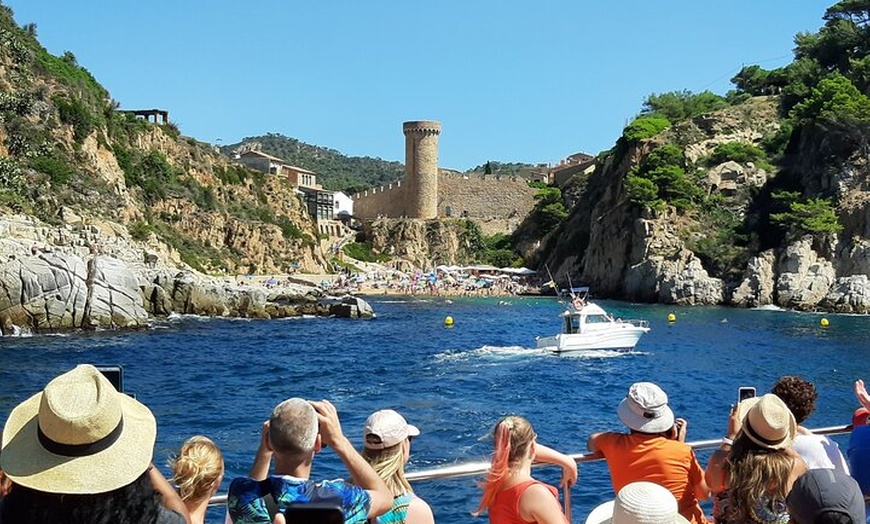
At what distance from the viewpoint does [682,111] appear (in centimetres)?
8338

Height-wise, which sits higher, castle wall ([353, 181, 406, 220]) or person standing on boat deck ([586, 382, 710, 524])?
castle wall ([353, 181, 406, 220])

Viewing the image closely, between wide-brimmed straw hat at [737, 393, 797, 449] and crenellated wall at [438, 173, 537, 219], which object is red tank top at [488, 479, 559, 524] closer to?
wide-brimmed straw hat at [737, 393, 797, 449]

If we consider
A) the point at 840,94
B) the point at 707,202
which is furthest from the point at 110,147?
the point at 840,94

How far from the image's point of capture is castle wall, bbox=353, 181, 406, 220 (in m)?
95.8

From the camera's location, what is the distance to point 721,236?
58750 mm

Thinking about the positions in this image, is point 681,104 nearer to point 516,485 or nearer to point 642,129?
point 642,129

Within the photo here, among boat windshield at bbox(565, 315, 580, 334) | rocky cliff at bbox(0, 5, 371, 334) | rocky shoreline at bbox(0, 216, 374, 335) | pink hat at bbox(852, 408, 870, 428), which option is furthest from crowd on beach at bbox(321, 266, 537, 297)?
pink hat at bbox(852, 408, 870, 428)

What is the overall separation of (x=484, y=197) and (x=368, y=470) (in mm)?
99239

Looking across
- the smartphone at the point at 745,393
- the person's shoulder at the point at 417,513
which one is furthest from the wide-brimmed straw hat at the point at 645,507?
the smartphone at the point at 745,393

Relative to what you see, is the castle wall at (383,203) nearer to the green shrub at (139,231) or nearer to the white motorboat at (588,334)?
the green shrub at (139,231)

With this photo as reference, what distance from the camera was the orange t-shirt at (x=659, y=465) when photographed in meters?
4.43

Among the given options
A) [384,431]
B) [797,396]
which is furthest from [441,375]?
[384,431]

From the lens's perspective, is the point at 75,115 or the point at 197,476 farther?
the point at 75,115

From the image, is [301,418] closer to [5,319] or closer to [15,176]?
[5,319]
